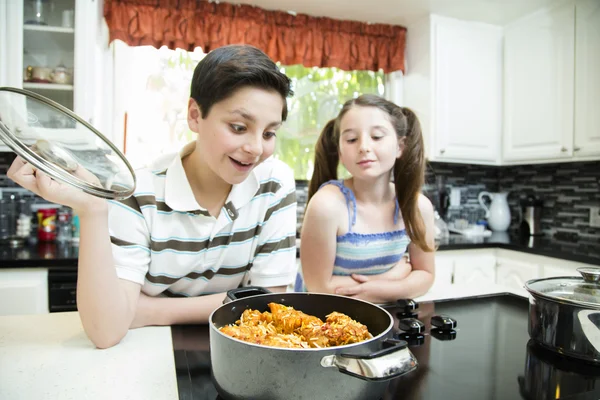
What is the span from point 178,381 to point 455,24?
9.40 feet

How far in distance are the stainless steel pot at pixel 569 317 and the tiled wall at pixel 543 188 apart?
65.4 inches

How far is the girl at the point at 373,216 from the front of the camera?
123 cm

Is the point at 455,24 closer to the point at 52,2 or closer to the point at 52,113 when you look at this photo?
the point at 52,2

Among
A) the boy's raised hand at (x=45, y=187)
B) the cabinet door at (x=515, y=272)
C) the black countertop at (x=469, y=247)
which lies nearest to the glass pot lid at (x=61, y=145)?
the boy's raised hand at (x=45, y=187)

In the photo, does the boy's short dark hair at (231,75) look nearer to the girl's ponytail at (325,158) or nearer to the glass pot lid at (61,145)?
the glass pot lid at (61,145)

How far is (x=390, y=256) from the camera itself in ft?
4.33

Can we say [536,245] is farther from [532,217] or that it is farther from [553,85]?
[553,85]

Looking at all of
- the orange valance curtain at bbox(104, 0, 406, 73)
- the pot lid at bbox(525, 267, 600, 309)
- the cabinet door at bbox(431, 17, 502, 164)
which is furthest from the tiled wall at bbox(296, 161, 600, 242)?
the pot lid at bbox(525, 267, 600, 309)

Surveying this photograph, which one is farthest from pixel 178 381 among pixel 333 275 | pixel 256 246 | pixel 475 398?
pixel 333 275

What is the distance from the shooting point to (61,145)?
548 millimetres

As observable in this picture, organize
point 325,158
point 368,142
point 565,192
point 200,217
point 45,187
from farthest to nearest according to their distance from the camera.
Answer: point 565,192 < point 325,158 < point 368,142 < point 200,217 < point 45,187

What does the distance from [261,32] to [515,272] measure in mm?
2114

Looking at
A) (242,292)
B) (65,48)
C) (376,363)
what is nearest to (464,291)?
(242,292)

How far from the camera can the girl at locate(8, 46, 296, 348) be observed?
0.74 meters
